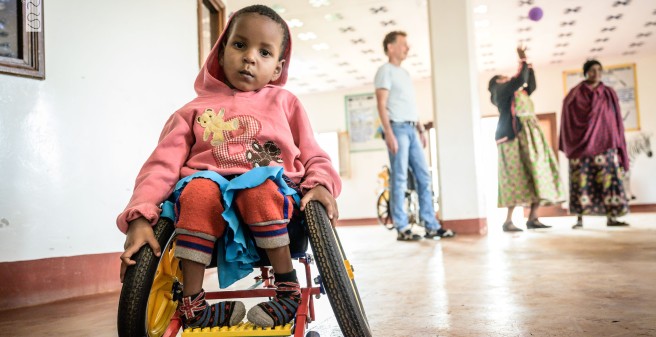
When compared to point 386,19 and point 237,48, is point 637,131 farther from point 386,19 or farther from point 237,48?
point 237,48

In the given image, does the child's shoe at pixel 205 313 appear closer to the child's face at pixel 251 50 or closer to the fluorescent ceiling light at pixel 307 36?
the child's face at pixel 251 50

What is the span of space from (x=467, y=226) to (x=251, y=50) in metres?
3.54

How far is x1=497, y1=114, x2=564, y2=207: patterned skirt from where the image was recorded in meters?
4.25

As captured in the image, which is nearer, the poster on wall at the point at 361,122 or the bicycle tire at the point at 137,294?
the bicycle tire at the point at 137,294

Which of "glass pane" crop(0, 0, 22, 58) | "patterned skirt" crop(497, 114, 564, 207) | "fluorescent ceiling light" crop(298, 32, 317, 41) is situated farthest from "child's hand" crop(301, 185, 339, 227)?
"fluorescent ceiling light" crop(298, 32, 317, 41)

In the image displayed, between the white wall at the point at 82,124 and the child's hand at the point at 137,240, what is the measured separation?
49.5 inches

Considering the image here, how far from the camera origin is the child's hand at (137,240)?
2.76 feet

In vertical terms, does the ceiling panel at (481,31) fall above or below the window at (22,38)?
above

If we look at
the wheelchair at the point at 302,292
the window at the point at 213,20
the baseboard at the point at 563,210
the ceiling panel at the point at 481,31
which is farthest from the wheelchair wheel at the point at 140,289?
the baseboard at the point at 563,210

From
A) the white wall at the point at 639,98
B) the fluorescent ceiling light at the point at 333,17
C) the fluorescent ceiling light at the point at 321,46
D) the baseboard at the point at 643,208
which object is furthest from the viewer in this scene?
the white wall at the point at 639,98

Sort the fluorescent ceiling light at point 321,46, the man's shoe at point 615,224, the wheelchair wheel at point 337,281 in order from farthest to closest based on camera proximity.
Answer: the fluorescent ceiling light at point 321,46, the man's shoe at point 615,224, the wheelchair wheel at point 337,281

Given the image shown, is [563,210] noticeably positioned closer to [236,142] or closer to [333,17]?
[333,17]

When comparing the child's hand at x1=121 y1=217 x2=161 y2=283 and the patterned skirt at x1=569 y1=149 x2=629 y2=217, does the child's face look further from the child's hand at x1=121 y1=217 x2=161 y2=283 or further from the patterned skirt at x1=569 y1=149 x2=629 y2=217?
the patterned skirt at x1=569 y1=149 x2=629 y2=217

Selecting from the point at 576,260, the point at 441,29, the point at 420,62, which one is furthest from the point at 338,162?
the point at 576,260
